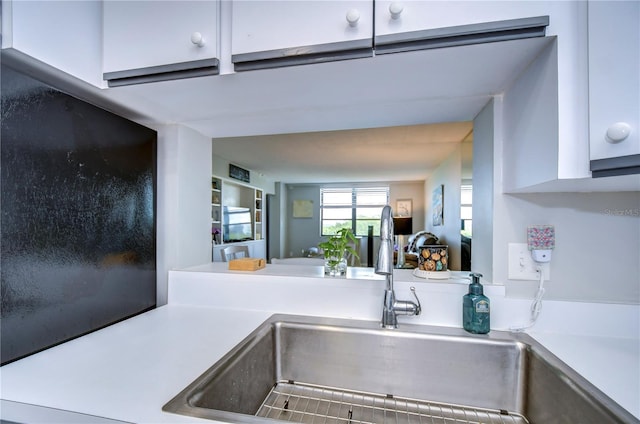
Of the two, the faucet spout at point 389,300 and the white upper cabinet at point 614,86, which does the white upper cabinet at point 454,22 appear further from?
the faucet spout at point 389,300

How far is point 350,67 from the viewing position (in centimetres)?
79

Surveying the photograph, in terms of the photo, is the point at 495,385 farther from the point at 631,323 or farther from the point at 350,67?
the point at 350,67

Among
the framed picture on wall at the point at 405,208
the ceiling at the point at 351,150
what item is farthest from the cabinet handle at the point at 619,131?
the framed picture on wall at the point at 405,208

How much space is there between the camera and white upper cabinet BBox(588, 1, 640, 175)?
0.58 meters

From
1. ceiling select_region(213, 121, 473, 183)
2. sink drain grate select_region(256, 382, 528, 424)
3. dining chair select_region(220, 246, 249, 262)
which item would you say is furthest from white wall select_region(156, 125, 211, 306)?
dining chair select_region(220, 246, 249, 262)

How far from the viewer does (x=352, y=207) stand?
7.37m

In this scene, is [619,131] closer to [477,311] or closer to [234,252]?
[477,311]

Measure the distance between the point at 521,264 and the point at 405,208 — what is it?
245 inches

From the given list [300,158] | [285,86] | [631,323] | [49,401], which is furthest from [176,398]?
[300,158]

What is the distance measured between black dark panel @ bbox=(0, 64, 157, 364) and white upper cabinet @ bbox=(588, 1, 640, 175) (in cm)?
141

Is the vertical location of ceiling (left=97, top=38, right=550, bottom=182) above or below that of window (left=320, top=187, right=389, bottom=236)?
above

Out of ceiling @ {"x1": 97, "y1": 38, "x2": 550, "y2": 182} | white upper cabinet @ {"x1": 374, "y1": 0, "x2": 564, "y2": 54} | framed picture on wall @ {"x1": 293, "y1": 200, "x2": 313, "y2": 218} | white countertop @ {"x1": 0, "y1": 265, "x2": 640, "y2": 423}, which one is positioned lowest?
white countertop @ {"x1": 0, "y1": 265, "x2": 640, "y2": 423}

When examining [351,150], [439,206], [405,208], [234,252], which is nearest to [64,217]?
[234,252]

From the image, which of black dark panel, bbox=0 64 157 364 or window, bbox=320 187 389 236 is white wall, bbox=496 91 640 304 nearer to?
black dark panel, bbox=0 64 157 364
